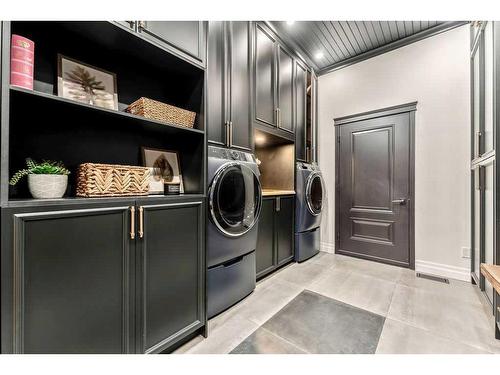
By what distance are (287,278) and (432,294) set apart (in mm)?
1345

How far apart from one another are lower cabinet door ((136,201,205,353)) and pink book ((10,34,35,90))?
671mm

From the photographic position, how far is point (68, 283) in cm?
90

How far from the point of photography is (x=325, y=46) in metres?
2.89

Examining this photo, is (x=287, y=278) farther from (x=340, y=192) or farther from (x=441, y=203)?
(x=441, y=203)

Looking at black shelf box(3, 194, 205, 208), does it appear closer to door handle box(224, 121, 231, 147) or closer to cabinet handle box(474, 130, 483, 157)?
door handle box(224, 121, 231, 147)

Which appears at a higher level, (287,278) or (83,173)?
(83,173)

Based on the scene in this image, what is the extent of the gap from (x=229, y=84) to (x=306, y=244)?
2.16 meters

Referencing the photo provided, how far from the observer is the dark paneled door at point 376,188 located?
2713 millimetres

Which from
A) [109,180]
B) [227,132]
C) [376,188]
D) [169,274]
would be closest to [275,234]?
[227,132]

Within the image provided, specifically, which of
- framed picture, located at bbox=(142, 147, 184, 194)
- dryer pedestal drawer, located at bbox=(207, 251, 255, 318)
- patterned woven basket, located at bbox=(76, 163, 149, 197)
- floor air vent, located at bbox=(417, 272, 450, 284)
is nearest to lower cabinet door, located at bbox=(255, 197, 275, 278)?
dryer pedestal drawer, located at bbox=(207, 251, 255, 318)

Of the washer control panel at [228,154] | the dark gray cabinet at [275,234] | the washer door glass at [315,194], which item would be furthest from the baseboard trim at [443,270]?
the washer control panel at [228,154]

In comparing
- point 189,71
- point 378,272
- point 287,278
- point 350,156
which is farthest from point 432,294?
point 189,71

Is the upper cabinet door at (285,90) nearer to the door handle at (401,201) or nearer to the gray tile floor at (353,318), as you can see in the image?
the door handle at (401,201)

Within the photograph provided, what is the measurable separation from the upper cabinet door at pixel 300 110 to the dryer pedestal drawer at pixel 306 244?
3.38ft
